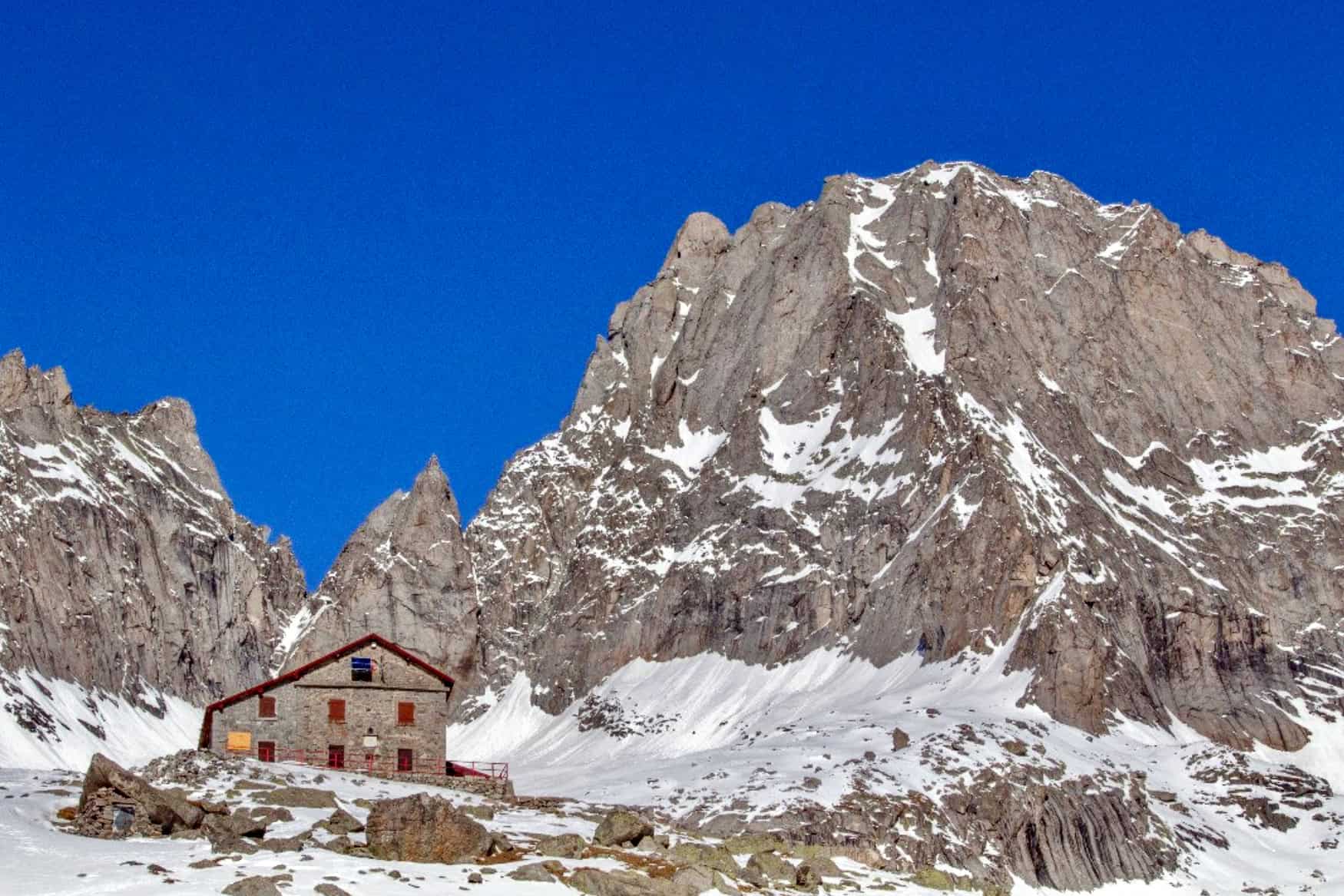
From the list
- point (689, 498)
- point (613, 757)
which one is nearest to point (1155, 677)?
point (613, 757)

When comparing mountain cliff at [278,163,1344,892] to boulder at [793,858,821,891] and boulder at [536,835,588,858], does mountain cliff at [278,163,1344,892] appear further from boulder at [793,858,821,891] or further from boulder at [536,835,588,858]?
boulder at [536,835,588,858]

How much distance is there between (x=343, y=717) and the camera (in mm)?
82438

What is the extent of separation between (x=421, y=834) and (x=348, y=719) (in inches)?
1440

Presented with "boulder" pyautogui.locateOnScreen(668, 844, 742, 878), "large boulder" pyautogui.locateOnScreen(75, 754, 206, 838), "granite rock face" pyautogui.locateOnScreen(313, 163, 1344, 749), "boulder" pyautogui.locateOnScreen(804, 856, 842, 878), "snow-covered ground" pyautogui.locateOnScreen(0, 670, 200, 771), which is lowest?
"boulder" pyautogui.locateOnScreen(804, 856, 842, 878)

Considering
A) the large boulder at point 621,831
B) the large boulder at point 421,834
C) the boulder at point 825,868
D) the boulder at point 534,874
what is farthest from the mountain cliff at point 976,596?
the boulder at point 534,874

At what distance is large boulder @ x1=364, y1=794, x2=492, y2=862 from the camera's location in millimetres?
46625

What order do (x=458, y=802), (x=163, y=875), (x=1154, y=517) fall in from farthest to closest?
(x=1154, y=517) → (x=458, y=802) → (x=163, y=875)

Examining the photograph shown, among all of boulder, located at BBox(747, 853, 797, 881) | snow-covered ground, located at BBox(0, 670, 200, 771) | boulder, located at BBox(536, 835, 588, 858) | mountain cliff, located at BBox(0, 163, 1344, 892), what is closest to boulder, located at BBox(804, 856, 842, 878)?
boulder, located at BBox(747, 853, 797, 881)

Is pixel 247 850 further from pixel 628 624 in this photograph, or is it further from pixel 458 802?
pixel 628 624

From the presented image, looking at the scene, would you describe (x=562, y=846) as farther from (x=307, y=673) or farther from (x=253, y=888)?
(x=307, y=673)

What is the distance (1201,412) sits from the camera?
188 meters

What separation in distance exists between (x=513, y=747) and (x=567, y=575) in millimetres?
27401

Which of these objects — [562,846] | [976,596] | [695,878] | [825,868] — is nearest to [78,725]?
[976,596]

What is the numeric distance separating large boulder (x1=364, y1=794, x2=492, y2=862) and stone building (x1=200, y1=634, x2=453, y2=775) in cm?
3358
